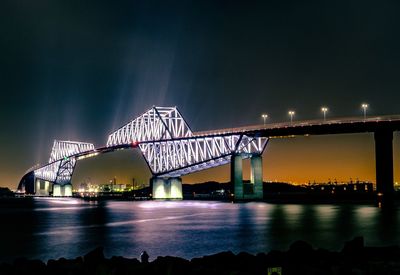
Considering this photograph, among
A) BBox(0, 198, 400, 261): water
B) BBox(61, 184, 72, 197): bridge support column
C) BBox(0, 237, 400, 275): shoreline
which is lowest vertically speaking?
BBox(61, 184, 72, 197): bridge support column

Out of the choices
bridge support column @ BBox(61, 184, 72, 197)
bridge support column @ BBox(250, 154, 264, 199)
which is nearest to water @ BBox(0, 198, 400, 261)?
bridge support column @ BBox(250, 154, 264, 199)

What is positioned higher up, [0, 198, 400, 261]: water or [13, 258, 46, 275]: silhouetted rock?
[13, 258, 46, 275]: silhouetted rock

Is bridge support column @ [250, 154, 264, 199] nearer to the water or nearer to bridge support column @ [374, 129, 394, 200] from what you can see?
bridge support column @ [374, 129, 394, 200]

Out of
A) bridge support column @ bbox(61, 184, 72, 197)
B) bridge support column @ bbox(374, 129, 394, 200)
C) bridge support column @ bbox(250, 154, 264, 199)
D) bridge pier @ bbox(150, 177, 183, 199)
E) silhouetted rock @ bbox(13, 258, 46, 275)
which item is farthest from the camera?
bridge support column @ bbox(61, 184, 72, 197)

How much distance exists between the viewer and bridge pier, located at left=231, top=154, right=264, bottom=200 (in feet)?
317

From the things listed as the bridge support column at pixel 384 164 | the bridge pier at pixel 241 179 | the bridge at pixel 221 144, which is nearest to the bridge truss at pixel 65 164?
the bridge at pixel 221 144

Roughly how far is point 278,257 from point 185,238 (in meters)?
17.1

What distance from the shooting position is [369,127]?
259 ft

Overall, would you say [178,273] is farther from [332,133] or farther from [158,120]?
[158,120]

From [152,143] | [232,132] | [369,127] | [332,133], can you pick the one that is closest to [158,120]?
[152,143]

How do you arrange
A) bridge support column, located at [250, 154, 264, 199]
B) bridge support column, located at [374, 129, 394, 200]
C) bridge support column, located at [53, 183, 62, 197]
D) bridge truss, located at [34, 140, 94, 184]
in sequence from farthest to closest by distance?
bridge support column, located at [53, 183, 62, 197] → bridge truss, located at [34, 140, 94, 184] → bridge support column, located at [250, 154, 264, 199] → bridge support column, located at [374, 129, 394, 200]

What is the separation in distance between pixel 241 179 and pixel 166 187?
2840 cm

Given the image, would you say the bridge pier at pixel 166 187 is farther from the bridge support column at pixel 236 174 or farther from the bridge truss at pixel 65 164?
the bridge truss at pixel 65 164

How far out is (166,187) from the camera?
123 metres
